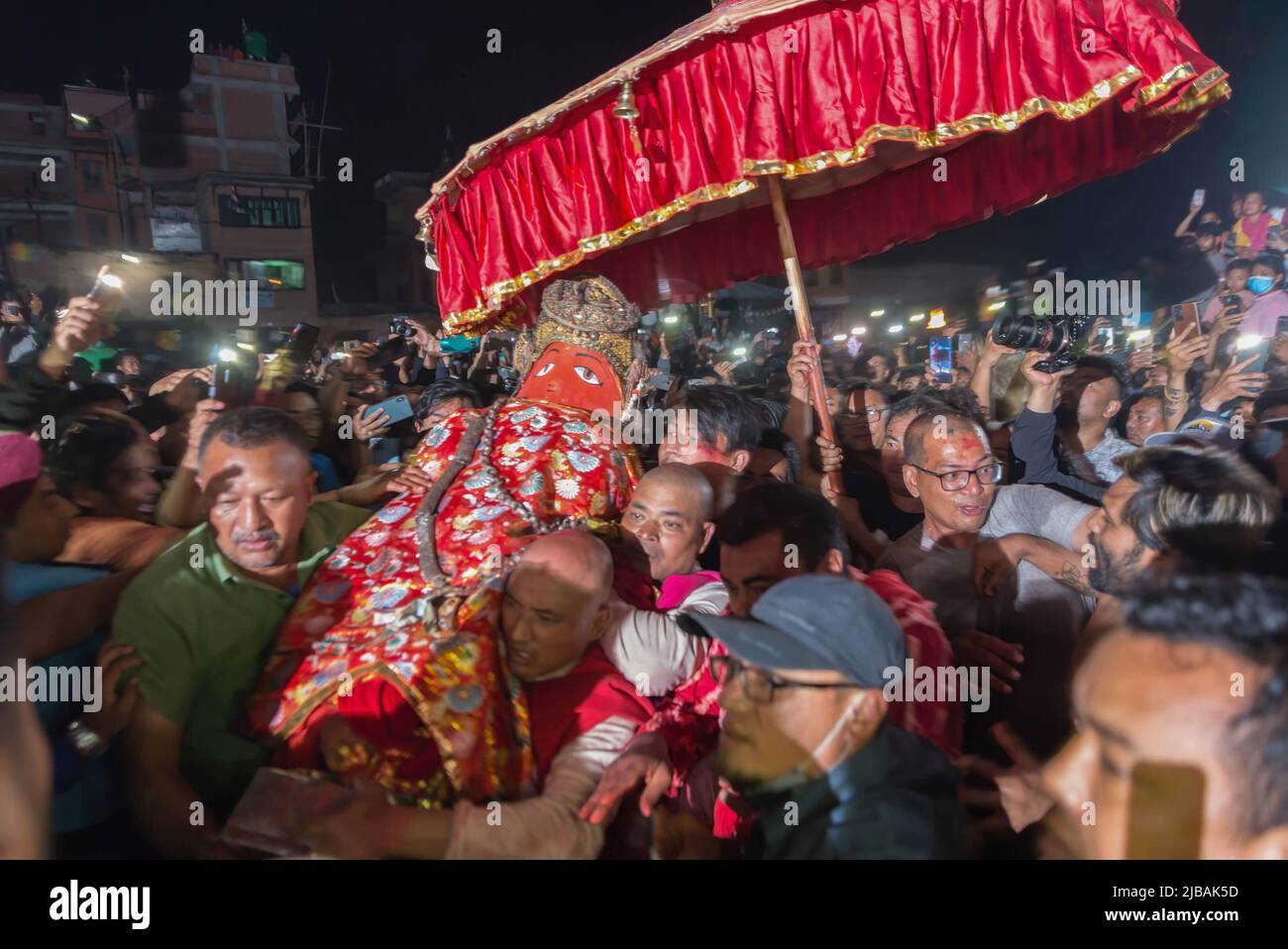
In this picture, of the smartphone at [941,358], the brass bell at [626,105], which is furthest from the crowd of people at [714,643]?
the smartphone at [941,358]

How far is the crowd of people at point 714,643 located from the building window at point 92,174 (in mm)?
2016

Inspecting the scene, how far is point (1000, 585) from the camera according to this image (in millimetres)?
1996

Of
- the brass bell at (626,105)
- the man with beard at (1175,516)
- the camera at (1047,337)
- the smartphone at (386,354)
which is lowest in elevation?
the man with beard at (1175,516)

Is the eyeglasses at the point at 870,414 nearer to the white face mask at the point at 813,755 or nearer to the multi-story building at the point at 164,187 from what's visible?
the white face mask at the point at 813,755

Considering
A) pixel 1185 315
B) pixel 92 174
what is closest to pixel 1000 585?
pixel 1185 315

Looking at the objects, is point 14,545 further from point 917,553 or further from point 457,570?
point 917,553

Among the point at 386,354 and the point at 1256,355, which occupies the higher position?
the point at 386,354

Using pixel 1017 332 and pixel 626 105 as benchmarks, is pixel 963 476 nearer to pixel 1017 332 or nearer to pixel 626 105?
pixel 1017 332

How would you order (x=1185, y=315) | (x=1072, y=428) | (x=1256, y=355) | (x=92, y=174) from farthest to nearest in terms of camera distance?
(x=1185, y=315), (x=92, y=174), (x=1256, y=355), (x=1072, y=428)

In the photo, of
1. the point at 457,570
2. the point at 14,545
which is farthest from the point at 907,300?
the point at 14,545

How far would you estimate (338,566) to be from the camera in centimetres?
183

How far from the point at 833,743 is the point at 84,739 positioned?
62.5 inches

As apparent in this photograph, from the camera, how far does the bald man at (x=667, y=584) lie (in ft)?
5.75
